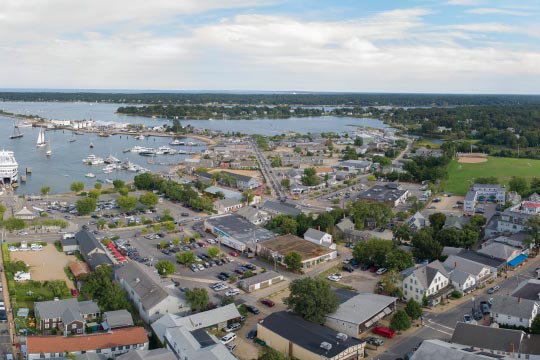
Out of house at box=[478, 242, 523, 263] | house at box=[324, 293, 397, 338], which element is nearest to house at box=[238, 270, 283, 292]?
house at box=[324, 293, 397, 338]

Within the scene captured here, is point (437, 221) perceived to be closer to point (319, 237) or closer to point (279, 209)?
point (319, 237)

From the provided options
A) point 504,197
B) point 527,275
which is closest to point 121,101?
point 504,197

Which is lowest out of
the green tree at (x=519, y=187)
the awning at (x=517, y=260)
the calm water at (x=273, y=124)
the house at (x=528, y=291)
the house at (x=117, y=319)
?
the house at (x=117, y=319)

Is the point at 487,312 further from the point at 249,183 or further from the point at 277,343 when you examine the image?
the point at 249,183

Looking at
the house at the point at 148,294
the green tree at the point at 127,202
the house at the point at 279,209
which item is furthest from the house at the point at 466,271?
the green tree at the point at 127,202

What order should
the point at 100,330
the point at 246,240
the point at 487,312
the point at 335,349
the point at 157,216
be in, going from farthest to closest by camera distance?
the point at 157,216 → the point at 246,240 → the point at 487,312 → the point at 100,330 → the point at 335,349

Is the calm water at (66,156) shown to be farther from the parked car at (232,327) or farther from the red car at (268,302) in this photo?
the parked car at (232,327)
